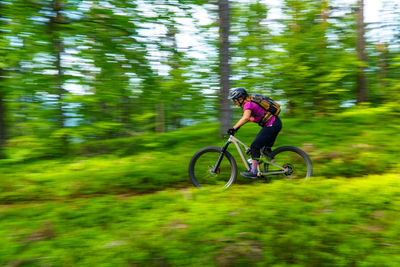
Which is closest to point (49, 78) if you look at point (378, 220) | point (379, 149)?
point (378, 220)

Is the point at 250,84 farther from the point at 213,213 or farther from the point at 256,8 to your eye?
the point at 213,213

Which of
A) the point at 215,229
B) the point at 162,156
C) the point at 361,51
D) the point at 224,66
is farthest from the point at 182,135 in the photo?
the point at 361,51

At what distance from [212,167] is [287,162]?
1581 millimetres

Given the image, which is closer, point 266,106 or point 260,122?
point 266,106

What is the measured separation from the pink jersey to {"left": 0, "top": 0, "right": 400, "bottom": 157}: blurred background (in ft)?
8.18

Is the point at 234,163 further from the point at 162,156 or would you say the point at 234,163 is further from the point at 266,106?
the point at 162,156

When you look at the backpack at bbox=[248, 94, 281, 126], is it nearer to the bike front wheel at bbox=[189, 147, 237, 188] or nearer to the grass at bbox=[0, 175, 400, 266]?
the bike front wheel at bbox=[189, 147, 237, 188]

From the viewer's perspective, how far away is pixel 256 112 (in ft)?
19.0

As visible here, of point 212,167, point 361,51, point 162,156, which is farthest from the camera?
point 361,51

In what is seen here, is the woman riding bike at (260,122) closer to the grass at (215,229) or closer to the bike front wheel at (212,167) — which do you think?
the bike front wheel at (212,167)

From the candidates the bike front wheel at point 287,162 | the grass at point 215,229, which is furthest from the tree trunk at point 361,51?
the bike front wheel at point 287,162

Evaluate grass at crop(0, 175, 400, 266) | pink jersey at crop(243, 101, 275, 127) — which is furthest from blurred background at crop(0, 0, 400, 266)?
pink jersey at crop(243, 101, 275, 127)

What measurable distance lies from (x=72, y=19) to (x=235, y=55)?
17.8 ft

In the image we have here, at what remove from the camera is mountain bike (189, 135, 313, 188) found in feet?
19.3
